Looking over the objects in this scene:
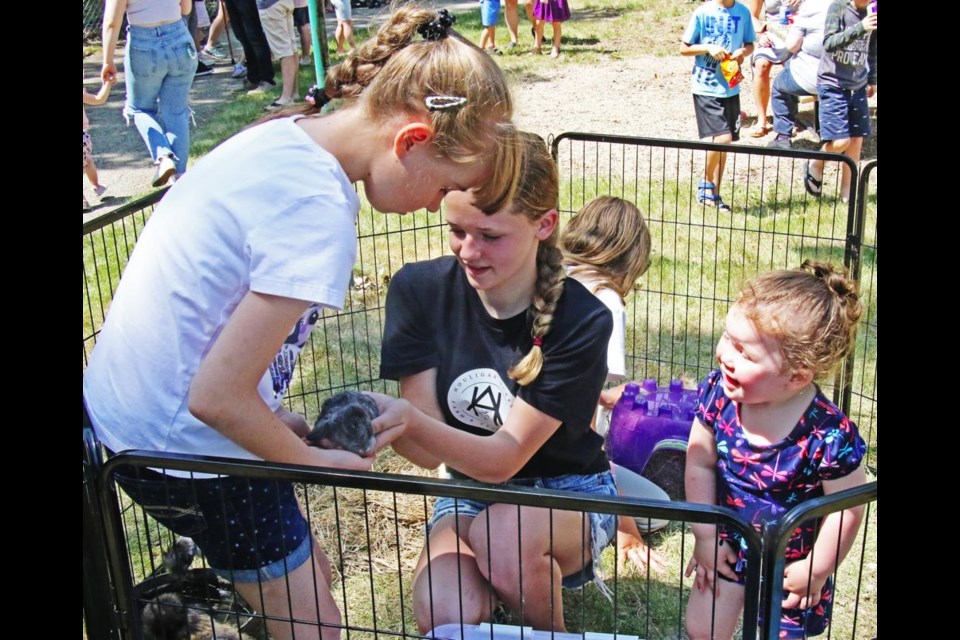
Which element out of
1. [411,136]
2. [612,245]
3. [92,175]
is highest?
[411,136]

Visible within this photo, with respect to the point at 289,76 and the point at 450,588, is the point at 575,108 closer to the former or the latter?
the point at 289,76

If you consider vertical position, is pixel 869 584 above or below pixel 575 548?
below

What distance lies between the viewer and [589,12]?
1438 cm

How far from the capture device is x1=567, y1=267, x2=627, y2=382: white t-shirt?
3025 millimetres

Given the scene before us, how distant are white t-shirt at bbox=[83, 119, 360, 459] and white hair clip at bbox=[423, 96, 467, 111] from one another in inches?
7.4

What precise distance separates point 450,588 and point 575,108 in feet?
24.0

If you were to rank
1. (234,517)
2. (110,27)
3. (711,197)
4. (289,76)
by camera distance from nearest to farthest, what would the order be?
(234,517) < (711,197) < (110,27) < (289,76)

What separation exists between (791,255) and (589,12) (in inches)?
395

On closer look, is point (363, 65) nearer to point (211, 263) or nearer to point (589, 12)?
point (211, 263)

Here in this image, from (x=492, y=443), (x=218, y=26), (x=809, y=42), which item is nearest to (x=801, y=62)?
(x=809, y=42)

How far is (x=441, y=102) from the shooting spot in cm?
171
